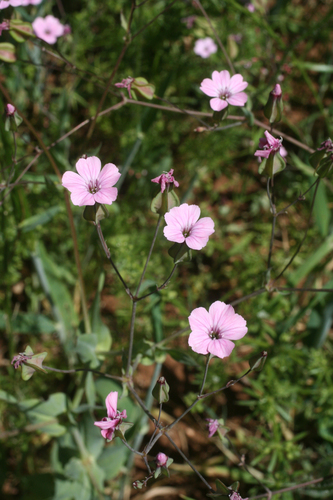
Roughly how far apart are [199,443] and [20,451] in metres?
1.00

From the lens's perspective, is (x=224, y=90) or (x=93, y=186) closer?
(x=93, y=186)

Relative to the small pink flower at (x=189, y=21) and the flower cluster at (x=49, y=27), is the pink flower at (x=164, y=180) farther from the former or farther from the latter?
the small pink flower at (x=189, y=21)

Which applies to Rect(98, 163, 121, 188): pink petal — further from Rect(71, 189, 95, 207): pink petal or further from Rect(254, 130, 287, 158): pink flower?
Rect(254, 130, 287, 158): pink flower

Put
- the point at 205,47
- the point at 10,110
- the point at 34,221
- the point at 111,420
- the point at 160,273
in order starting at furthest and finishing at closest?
1. the point at 205,47
2. the point at 160,273
3. the point at 34,221
4. the point at 10,110
5. the point at 111,420

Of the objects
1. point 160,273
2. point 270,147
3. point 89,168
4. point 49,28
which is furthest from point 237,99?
point 49,28

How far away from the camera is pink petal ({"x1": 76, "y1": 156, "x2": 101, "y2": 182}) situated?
1302 mm

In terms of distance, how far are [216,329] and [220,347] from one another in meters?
0.10

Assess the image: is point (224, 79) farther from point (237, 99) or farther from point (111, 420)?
point (111, 420)

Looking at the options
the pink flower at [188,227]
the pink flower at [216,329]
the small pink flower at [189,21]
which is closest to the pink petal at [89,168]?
the pink flower at [188,227]

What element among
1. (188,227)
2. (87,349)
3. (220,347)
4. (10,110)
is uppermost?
(10,110)

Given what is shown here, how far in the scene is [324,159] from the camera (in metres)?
1.35

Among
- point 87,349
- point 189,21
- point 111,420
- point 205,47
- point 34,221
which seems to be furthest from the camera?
point 205,47

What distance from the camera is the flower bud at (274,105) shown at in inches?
56.0

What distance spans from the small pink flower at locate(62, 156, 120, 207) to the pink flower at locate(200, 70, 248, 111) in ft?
1.57
